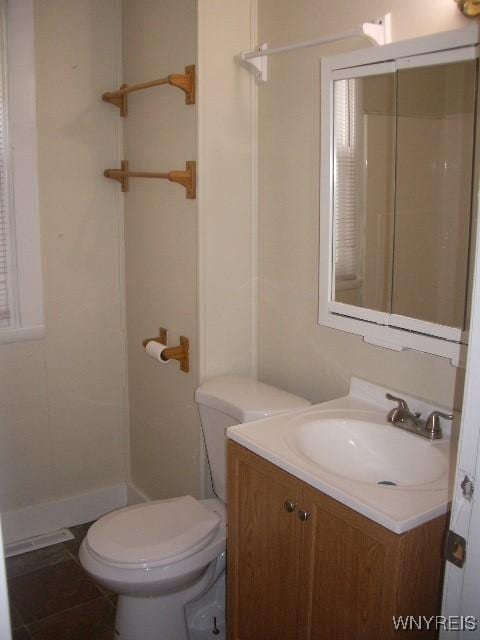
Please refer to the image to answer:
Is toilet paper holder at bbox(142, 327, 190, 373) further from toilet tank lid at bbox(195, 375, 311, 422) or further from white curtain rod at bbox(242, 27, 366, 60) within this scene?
white curtain rod at bbox(242, 27, 366, 60)

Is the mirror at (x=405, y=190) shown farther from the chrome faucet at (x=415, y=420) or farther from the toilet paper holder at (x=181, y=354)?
the toilet paper holder at (x=181, y=354)

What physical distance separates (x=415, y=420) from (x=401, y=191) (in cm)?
65

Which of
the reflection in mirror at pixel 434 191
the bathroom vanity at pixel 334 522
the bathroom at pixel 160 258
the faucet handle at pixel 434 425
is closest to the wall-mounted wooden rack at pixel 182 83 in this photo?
the bathroom at pixel 160 258

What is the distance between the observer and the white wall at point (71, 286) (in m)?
2.69

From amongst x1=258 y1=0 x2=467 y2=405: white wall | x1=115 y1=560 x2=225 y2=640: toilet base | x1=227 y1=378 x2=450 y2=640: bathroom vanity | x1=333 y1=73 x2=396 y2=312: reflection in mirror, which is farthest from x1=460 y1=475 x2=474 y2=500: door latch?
x1=115 y1=560 x2=225 y2=640: toilet base

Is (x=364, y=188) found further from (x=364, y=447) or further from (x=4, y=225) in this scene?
(x=4, y=225)

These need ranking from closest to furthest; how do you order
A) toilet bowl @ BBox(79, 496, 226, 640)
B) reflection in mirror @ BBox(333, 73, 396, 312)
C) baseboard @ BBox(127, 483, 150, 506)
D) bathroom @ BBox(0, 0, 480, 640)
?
1. reflection in mirror @ BBox(333, 73, 396, 312)
2. toilet bowl @ BBox(79, 496, 226, 640)
3. bathroom @ BBox(0, 0, 480, 640)
4. baseboard @ BBox(127, 483, 150, 506)

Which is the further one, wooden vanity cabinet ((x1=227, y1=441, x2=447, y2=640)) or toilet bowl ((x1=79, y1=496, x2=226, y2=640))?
toilet bowl ((x1=79, y1=496, x2=226, y2=640))

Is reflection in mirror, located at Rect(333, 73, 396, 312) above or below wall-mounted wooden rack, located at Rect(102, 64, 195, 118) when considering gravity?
below

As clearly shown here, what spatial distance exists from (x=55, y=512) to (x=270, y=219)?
166cm

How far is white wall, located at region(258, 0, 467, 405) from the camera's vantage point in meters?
1.98

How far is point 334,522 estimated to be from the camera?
5.18ft

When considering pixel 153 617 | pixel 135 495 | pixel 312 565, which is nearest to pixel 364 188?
pixel 312 565

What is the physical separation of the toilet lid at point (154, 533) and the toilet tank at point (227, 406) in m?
0.18
